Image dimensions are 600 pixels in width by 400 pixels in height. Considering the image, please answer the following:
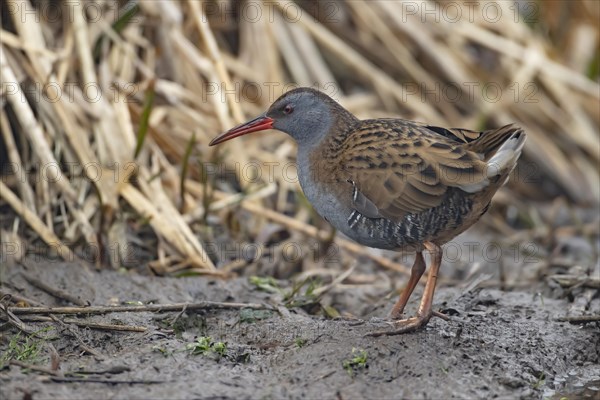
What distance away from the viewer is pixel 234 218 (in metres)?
5.47

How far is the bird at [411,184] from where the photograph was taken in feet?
12.5

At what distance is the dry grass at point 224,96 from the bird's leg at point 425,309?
54.7 inches

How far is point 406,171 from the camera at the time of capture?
3.91 meters

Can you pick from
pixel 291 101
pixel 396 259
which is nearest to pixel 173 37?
pixel 291 101

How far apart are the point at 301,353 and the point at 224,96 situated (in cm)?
249

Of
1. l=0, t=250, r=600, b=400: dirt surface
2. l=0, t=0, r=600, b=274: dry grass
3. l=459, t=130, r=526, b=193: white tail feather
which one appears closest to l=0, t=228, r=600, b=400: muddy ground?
l=0, t=250, r=600, b=400: dirt surface

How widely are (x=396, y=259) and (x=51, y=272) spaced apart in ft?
7.17

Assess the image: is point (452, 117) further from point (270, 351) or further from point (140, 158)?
point (270, 351)

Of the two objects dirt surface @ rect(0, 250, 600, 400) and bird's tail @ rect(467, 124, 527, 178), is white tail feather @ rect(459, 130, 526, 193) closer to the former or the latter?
bird's tail @ rect(467, 124, 527, 178)

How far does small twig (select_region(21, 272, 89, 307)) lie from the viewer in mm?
4260

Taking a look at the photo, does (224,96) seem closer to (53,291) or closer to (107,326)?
(53,291)

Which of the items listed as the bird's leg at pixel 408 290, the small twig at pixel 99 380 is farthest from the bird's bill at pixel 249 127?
the small twig at pixel 99 380

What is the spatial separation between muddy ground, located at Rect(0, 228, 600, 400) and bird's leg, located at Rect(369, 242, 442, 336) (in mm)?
38

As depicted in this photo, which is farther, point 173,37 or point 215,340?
point 173,37
